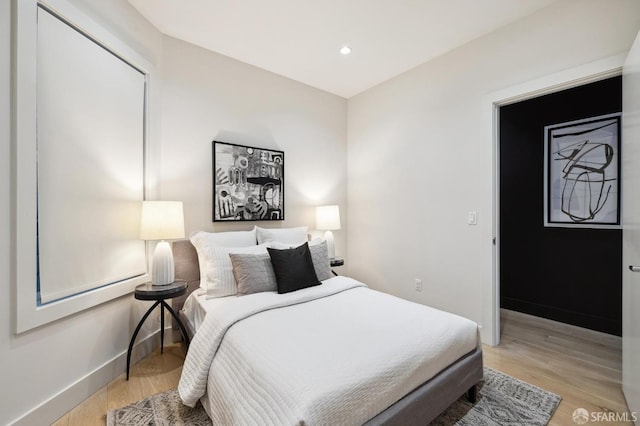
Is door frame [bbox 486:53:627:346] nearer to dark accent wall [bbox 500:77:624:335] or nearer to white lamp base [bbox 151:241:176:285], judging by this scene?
dark accent wall [bbox 500:77:624:335]

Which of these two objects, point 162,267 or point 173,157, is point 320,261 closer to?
point 162,267

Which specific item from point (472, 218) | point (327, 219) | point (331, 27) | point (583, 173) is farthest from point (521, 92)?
point (327, 219)

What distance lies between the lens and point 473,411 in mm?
1772

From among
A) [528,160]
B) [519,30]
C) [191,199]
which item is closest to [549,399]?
[528,160]

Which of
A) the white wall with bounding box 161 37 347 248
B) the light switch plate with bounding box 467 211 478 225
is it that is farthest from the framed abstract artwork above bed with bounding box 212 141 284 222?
the light switch plate with bounding box 467 211 478 225

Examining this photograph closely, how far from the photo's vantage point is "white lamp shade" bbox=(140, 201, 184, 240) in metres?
2.24

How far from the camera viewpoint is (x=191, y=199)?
2.82 m

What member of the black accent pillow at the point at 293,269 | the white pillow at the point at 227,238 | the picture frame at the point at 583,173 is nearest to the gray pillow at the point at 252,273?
the black accent pillow at the point at 293,269

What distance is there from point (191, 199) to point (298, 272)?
4.31 ft

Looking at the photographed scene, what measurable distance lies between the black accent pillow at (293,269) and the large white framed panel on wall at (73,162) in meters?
1.17

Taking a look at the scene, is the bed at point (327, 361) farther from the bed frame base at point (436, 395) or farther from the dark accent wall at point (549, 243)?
the dark accent wall at point (549, 243)

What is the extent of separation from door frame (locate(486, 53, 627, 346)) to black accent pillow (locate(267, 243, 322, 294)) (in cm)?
164

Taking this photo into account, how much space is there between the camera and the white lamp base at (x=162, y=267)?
7.40 feet

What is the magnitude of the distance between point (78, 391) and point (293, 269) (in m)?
1.58
